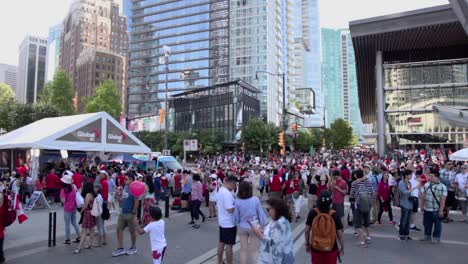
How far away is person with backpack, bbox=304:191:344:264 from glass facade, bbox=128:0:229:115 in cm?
8956

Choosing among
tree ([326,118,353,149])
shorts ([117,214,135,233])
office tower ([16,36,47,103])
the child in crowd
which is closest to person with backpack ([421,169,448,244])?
the child in crowd

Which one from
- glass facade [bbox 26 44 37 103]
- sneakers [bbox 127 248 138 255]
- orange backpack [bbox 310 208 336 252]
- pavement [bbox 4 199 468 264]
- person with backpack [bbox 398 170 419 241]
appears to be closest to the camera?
orange backpack [bbox 310 208 336 252]

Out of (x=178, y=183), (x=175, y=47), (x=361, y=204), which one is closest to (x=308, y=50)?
(x=175, y=47)

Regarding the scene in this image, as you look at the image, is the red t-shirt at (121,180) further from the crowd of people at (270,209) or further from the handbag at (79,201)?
the handbag at (79,201)

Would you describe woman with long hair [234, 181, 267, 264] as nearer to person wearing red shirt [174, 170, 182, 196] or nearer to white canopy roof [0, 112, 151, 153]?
person wearing red shirt [174, 170, 182, 196]

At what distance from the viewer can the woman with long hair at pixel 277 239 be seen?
4.66 m

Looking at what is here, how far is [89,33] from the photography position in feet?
468

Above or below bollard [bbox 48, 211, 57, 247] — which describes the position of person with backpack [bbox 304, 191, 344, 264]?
above

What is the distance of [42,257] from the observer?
7.86 m

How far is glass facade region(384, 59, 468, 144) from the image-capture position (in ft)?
156

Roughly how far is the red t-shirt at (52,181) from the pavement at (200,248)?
17.3 ft

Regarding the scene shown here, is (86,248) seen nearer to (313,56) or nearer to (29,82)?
(313,56)

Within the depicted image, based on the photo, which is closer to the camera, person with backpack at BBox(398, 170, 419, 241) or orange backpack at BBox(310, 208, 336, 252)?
orange backpack at BBox(310, 208, 336, 252)

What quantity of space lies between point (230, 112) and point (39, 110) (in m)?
36.8
